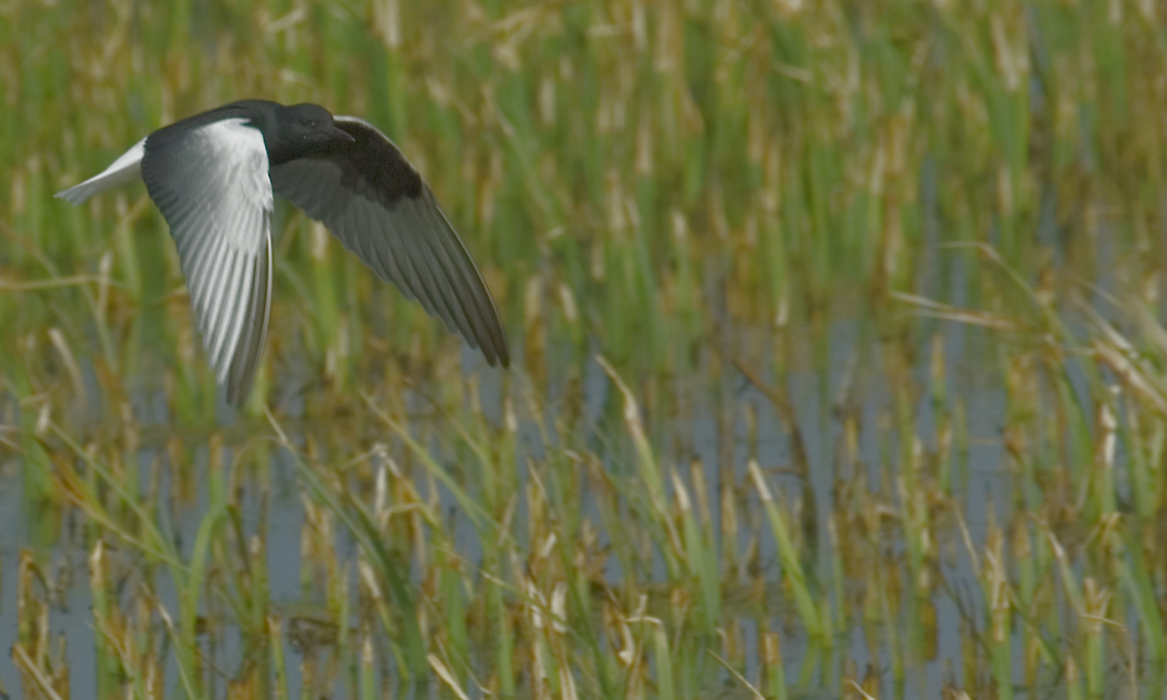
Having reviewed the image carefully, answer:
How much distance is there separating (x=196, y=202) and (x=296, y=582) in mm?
986

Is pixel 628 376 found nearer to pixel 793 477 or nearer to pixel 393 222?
pixel 793 477

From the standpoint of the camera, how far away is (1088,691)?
324 cm

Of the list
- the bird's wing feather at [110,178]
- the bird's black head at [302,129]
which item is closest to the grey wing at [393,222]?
the bird's black head at [302,129]

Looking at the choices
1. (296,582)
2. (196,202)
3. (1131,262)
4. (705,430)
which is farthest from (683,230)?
(196,202)

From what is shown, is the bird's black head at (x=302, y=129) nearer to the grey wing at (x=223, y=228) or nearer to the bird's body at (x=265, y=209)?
the bird's body at (x=265, y=209)

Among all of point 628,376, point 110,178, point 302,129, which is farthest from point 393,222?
point 628,376

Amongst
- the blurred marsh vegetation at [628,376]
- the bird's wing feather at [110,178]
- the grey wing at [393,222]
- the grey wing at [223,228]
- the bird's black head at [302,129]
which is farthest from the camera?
the grey wing at [393,222]

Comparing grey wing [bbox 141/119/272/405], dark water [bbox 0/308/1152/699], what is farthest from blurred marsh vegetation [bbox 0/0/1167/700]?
grey wing [bbox 141/119/272/405]

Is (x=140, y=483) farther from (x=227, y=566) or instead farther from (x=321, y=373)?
(x=227, y=566)

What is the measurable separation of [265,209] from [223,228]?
3.1 inches

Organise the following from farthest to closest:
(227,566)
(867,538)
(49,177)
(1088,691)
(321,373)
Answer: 1. (49,177)
2. (321,373)
3. (867,538)
4. (227,566)
5. (1088,691)

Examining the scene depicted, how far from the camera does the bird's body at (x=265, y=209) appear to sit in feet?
10.3

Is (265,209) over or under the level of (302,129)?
under

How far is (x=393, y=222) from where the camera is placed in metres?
4.20
